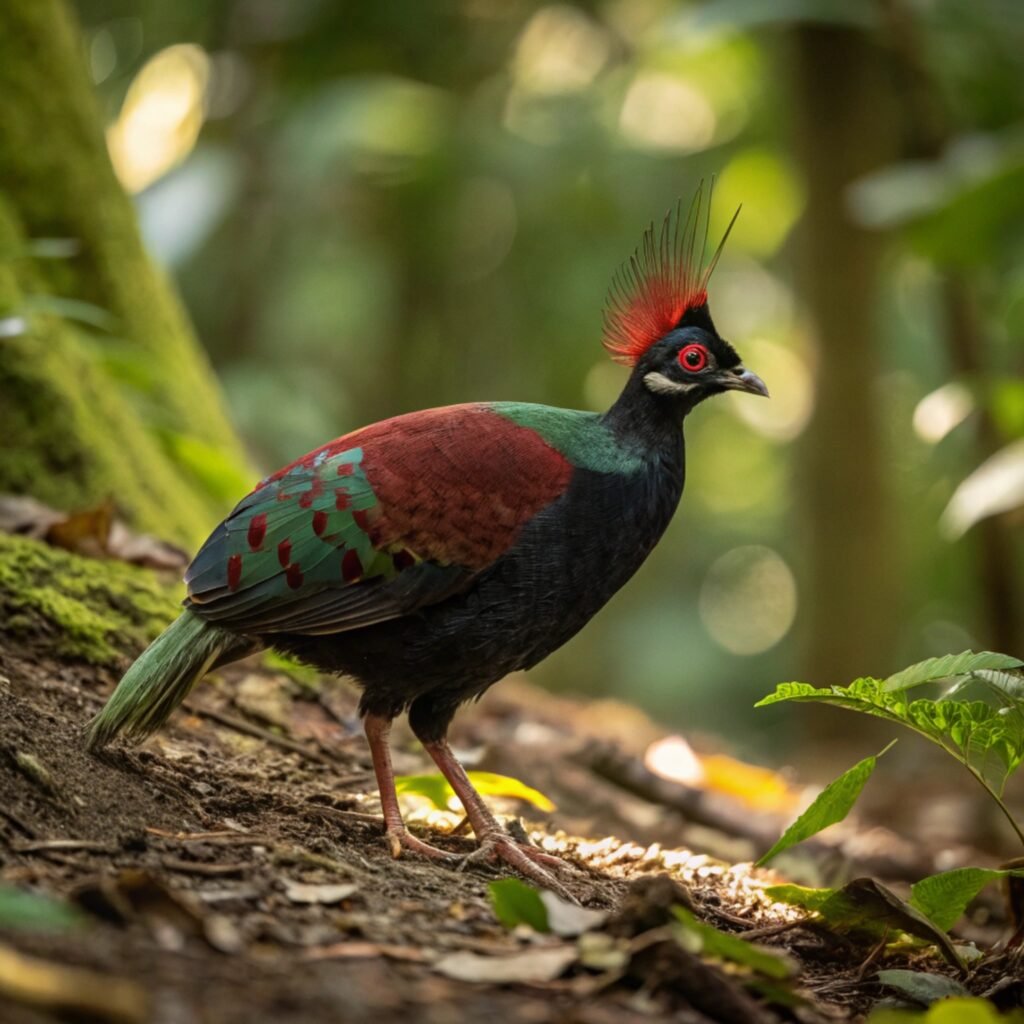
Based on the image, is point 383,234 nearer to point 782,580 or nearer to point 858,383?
point 858,383

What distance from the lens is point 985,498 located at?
609 centimetres

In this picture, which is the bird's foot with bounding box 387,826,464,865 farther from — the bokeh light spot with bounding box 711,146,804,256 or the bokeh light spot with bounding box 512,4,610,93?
the bokeh light spot with bounding box 512,4,610,93

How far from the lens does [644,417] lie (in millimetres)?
4219

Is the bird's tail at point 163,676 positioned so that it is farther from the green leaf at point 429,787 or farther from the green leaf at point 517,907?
the green leaf at point 517,907

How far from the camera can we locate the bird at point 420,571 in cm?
371

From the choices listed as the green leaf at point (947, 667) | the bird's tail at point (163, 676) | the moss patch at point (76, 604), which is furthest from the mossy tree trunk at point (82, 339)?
the green leaf at point (947, 667)

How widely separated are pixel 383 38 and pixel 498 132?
144 centimetres

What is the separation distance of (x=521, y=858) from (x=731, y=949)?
1126mm

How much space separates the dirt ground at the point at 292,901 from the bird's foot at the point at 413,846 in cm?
6

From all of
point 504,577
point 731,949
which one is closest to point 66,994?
point 731,949

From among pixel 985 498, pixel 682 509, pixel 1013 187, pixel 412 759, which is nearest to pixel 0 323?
pixel 412 759

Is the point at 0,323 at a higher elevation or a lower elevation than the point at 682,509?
higher

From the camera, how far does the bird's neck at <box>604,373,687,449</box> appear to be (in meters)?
4.18

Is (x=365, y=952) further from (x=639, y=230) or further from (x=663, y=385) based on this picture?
(x=639, y=230)
